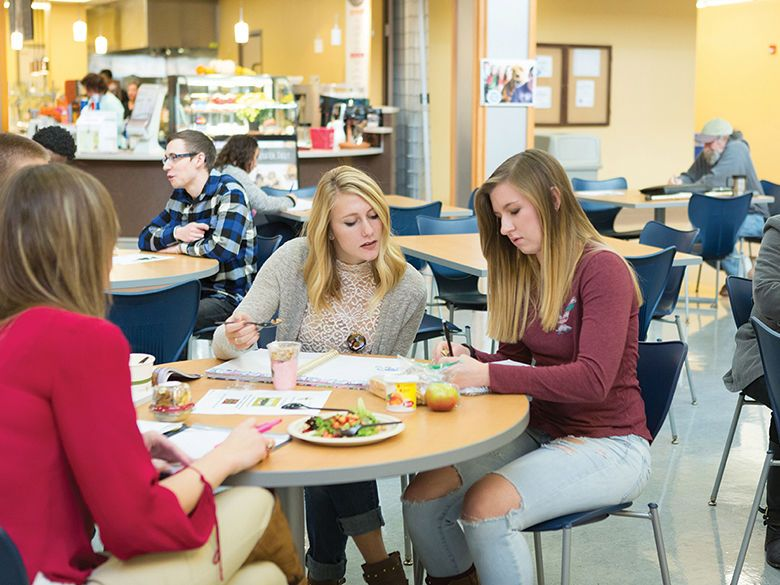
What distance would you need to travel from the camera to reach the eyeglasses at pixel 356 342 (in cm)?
270

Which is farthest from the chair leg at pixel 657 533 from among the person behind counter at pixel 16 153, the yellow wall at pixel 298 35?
the yellow wall at pixel 298 35

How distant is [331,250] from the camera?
9.14 ft

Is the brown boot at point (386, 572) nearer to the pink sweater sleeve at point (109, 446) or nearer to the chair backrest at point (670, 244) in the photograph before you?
the pink sweater sleeve at point (109, 446)

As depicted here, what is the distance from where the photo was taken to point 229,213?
4312 millimetres

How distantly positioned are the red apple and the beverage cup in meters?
0.33

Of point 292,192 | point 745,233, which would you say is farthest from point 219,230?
point 745,233

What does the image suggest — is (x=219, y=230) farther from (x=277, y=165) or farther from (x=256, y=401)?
(x=277, y=165)

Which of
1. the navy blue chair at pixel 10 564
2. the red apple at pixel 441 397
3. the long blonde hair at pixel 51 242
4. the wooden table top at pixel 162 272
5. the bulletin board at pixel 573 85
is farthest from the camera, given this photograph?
the bulletin board at pixel 573 85

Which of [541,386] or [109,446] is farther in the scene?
[541,386]

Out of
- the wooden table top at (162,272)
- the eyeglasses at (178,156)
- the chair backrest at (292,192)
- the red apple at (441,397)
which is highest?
the eyeglasses at (178,156)

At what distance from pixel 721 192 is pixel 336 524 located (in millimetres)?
5493

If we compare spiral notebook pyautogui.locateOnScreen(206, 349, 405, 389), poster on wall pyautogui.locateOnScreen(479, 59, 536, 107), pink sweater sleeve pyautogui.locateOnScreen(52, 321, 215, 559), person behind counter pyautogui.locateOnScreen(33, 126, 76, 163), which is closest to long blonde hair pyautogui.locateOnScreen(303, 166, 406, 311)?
spiral notebook pyautogui.locateOnScreen(206, 349, 405, 389)

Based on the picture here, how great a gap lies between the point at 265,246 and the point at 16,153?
195 centimetres

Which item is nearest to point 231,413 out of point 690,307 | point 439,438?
point 439,438
